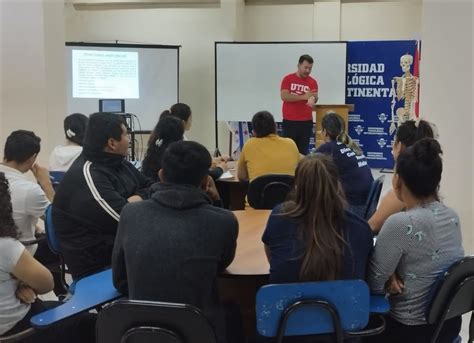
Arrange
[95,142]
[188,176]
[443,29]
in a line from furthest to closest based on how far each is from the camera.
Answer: [443,29] < [95,142] < [188,176]

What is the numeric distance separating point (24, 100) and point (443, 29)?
3884 mm

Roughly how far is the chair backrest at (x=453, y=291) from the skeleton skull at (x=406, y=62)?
7.14 metres

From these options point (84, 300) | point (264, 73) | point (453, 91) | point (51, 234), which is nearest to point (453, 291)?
point (84, 300)

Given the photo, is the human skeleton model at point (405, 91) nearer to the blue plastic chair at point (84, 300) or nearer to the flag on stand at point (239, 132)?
the flag on stand at point (239, 132)

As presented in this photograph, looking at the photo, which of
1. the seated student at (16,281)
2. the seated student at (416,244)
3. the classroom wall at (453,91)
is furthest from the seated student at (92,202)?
the classroom wall at (453,91)

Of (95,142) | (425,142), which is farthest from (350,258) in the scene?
(95,142)

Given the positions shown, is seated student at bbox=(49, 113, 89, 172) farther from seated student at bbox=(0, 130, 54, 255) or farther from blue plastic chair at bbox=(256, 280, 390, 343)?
blue plastic chair at bbox=(256, 280, 390, 343)

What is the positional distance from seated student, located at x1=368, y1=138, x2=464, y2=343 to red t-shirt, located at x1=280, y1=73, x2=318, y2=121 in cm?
520

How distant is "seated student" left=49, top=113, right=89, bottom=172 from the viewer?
4234 millimetres

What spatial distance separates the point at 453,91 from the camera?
4.95 metres

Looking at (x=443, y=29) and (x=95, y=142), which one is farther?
(x=443, y=29)

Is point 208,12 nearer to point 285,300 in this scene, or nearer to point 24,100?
point 24,100

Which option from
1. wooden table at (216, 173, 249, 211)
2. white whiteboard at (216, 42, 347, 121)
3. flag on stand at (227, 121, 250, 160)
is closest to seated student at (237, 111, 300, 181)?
wooden table at (216, 173, 249, 211)

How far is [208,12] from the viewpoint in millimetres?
9586
